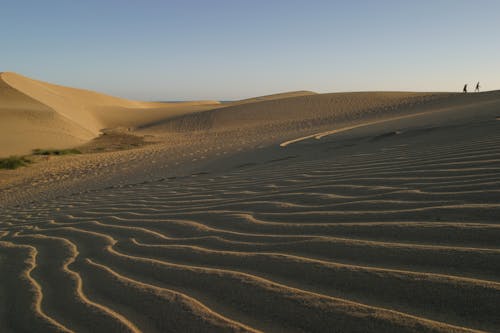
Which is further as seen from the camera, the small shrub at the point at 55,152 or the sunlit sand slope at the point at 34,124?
the sunlit sand slope at the point at 34,124

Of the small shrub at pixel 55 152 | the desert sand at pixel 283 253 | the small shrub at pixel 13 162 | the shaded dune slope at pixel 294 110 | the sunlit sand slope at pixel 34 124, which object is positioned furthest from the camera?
the shaded dune slope at pixel 294 110

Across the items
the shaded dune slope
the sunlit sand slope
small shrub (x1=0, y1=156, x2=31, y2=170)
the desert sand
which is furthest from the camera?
the shaded dune slope

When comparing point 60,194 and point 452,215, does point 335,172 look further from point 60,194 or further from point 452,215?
point 60,194

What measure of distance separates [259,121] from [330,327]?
24271mm

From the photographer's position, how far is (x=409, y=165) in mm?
4336

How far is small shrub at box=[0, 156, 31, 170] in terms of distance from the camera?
41.4 feet

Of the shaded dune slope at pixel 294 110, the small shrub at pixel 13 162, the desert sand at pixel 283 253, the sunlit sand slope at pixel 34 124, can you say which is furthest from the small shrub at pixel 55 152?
the desert sand at pixel 283 253

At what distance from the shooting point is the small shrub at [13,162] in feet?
41.4

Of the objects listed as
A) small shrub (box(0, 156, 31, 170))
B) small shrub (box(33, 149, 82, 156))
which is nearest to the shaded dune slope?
small shrub (box(33, 149, 82, 156))

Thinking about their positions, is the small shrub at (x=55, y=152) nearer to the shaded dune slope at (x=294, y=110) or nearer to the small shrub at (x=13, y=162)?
the small shrub at (x=13, y=162)

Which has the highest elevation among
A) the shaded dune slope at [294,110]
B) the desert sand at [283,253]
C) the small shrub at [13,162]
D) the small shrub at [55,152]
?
the shaded dune slope at [294,110]

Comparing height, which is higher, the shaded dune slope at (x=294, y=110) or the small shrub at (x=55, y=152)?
the shaded dune slope at (x=294, y=110)

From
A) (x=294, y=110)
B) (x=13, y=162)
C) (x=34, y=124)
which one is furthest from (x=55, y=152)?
(x=294, y=110)

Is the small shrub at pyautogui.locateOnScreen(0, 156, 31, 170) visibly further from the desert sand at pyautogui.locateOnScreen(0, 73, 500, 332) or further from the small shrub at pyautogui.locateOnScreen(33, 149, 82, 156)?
the desert sand at pyautogui.locateOnScreen(0, 73, 500, 332)
